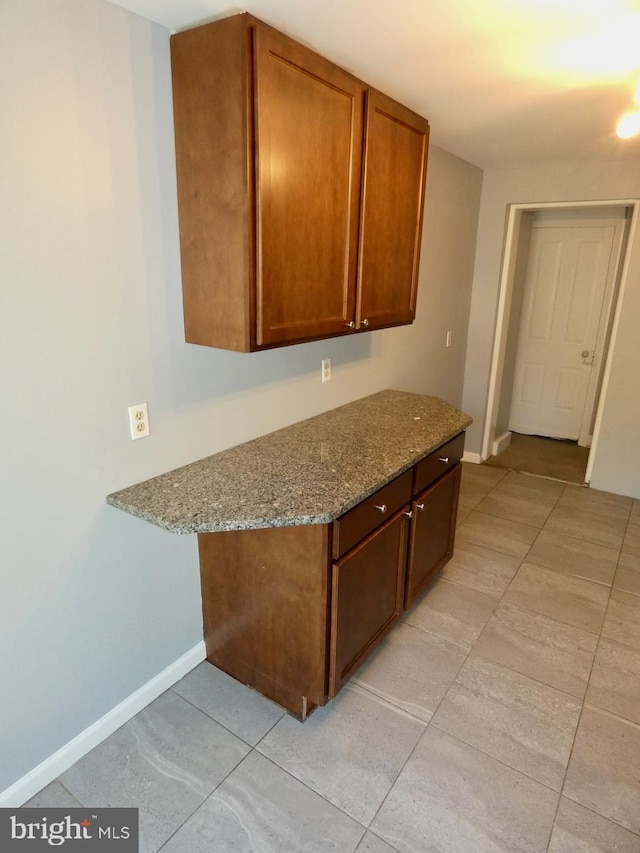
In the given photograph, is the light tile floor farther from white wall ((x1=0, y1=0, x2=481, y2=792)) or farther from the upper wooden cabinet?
the upper wooden cabinet

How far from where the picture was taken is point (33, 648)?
155 centimetres

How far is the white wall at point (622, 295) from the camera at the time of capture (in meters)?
3.48

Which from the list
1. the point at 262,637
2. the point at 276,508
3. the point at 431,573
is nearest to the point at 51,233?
the point at 276,508

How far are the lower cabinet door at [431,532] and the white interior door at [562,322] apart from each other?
9.12 ft

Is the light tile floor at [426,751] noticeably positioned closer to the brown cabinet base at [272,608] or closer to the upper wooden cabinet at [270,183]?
the brown cabinet base at [272,608]

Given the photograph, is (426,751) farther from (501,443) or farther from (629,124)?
(501,443)

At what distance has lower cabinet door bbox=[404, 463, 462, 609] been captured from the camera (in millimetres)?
2258

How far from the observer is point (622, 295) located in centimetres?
354

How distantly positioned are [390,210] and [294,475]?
1.23 meters

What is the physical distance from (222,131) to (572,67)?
132cm

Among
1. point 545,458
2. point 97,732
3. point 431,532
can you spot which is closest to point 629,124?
point 431,532

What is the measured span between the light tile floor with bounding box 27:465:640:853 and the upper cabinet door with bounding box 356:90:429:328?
4.96ft

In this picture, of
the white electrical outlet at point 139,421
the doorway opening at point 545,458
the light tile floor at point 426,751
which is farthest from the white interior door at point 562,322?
the white electrical outlet at point 139,421

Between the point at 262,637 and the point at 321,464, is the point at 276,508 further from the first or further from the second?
the point at 262,637
